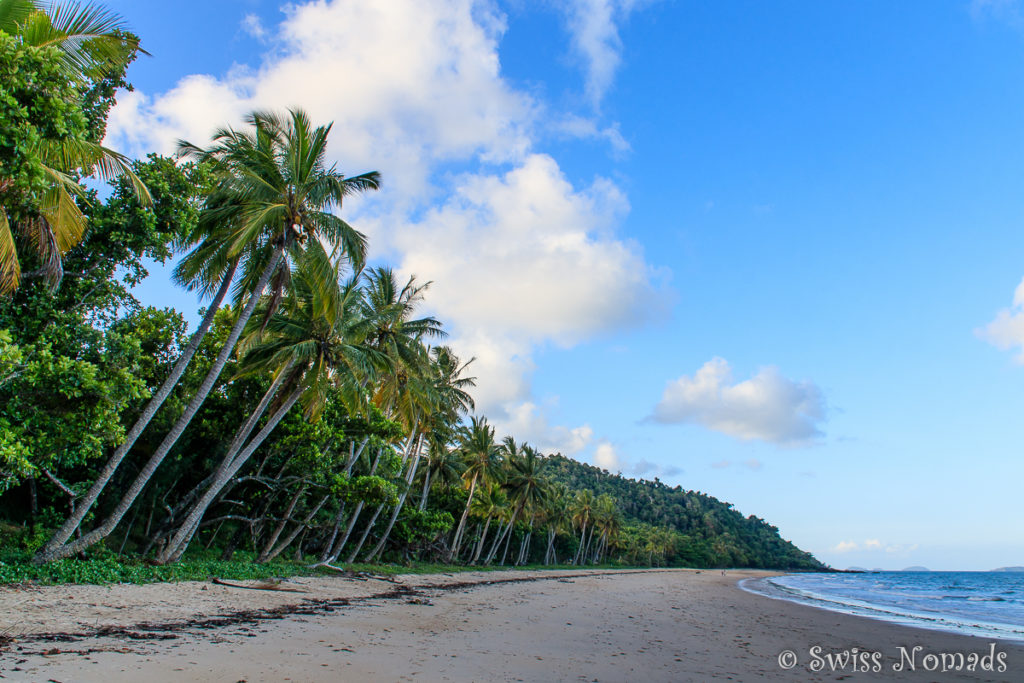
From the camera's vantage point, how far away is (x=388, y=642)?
7.56 meters

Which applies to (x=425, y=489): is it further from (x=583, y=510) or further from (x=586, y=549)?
(x=586, y=549)

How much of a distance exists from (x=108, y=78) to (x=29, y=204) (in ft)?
15.4

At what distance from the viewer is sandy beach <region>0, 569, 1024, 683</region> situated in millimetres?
5508

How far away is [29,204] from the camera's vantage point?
7.86m

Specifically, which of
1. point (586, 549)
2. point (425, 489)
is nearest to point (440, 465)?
point (425, 489)

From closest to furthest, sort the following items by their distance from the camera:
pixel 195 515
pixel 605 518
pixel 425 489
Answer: pixel 195 515 → pixel 425 489 → pixel 605 518

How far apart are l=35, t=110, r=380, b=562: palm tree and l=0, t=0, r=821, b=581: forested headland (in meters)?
0.06

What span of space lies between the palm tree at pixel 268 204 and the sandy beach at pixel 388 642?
204 inches

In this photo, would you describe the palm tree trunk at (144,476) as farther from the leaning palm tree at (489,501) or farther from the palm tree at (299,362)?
the leaning palm tree at (489,501)

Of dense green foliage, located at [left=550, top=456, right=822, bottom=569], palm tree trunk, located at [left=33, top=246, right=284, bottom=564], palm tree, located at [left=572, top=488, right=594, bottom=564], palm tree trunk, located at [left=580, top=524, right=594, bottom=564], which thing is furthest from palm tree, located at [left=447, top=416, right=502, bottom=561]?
dense green foliage, located at [left=550, top=456, right=822, bottom=569]

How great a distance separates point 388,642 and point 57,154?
27.2ft

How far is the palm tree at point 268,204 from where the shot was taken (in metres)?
13.4

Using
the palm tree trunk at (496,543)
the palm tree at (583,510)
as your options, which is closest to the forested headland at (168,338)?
the palm tree trunk at (496,543)

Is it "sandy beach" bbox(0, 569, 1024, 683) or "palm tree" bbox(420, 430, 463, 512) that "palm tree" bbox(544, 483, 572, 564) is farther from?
"sandy beach" bbox(0, 569, 1024, 683)
